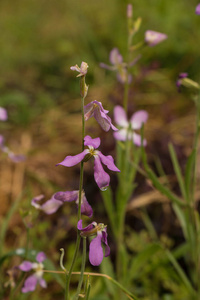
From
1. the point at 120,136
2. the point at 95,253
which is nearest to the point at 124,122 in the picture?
the point at 120,136

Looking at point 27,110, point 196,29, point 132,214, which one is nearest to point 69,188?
Result: point 132,214

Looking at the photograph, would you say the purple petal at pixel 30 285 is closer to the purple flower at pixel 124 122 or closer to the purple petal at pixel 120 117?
the purple flower at pixel 124 122

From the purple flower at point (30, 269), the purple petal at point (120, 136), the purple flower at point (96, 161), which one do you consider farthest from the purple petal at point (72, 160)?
the purple petal at point (120, 136)

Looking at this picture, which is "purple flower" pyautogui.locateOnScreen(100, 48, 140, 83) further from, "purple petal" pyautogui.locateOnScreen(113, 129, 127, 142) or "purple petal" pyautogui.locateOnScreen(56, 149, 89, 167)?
"purple petal" pyautogui.locateOnScreen(56, 149, 89, 167)

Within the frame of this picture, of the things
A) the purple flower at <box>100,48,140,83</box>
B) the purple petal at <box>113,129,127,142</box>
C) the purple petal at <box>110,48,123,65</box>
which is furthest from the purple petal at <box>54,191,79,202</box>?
the purple petal at <box>110,48,123,65</box>

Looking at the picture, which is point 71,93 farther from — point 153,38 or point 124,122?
point 153,38
